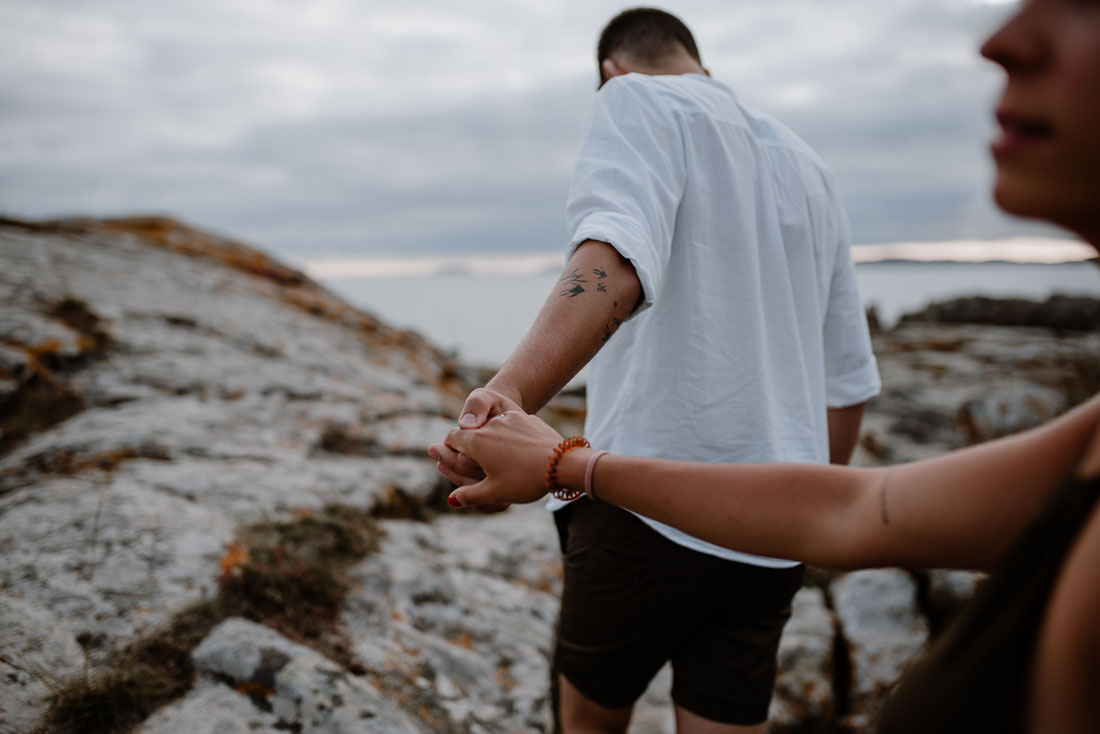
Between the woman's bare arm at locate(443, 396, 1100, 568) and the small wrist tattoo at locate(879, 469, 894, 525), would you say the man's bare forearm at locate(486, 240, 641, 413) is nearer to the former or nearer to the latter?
the woman's bare arm at locate(443, 396, 1100, 568)

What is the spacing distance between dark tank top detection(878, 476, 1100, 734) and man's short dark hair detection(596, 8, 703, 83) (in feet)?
6.54

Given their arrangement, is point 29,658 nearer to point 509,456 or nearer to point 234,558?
point 234,558

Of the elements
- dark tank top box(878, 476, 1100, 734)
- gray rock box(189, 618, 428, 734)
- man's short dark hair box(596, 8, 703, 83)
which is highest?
man's short dark hair box(596, 8, 703, 83)

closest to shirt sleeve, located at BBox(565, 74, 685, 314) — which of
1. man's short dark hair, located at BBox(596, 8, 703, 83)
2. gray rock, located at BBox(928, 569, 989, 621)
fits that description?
man's short dark hair, located at BBox(596, 8, 703, 83)

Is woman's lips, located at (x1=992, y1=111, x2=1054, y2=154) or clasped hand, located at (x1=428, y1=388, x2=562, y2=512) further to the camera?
clasped hand, located at (x1=428, y1=388, x2=562, y2=512)

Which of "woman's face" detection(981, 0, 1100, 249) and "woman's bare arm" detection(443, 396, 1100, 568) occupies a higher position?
"woman's face" detection(981, 0, 1100, 249)

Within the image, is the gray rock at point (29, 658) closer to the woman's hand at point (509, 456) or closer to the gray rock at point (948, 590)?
the woman's hand at point (509, 456)

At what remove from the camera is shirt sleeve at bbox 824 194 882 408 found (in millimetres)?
2471

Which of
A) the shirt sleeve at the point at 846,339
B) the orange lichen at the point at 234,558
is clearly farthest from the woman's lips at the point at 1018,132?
the orange lichen at the point at 234,558

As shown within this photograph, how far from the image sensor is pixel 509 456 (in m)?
1.51

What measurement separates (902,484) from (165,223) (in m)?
8.04

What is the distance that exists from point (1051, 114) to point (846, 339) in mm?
1894

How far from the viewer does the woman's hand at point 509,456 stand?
1.50 m

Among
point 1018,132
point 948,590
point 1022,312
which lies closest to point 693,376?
point 1018,132
